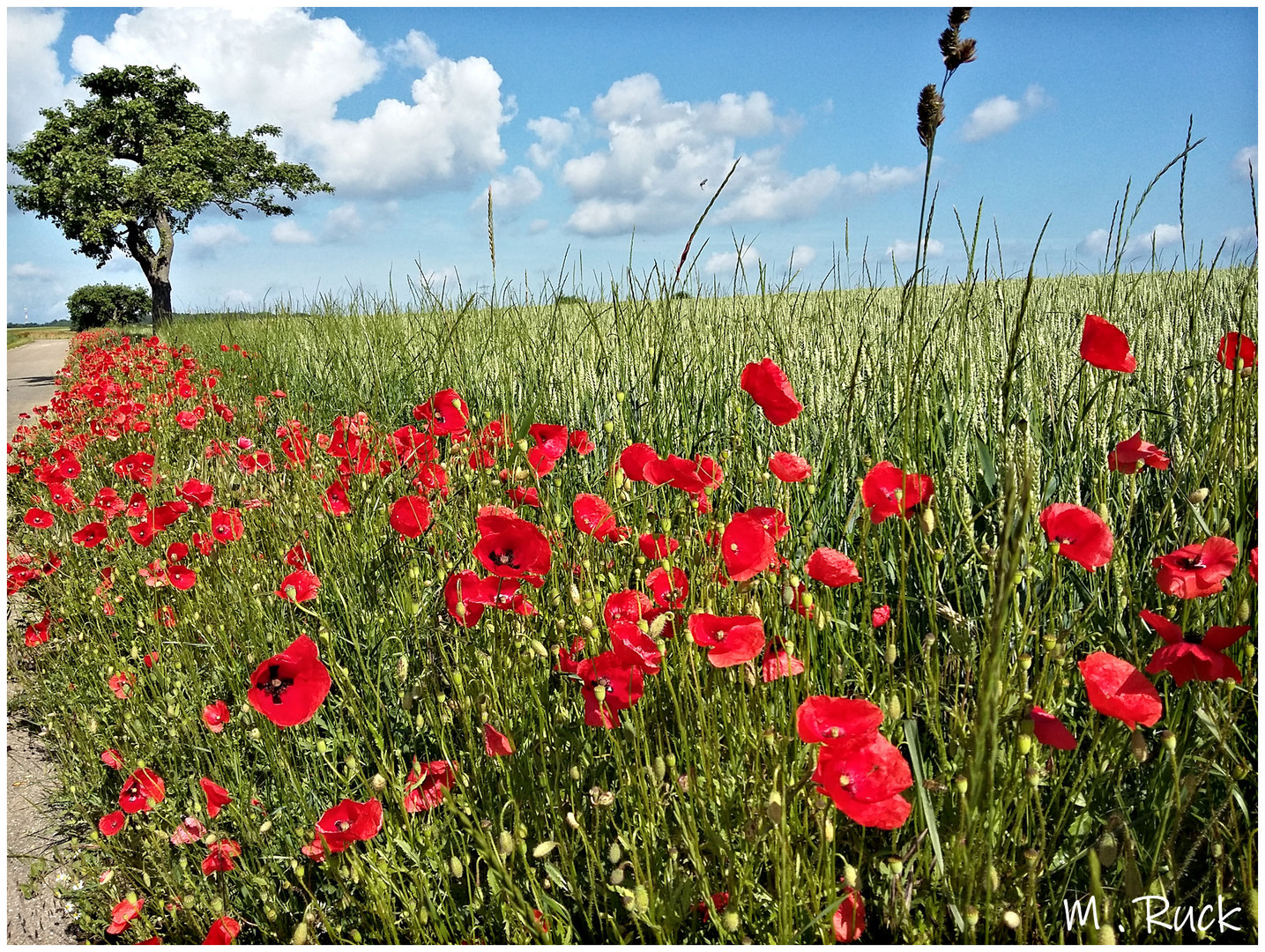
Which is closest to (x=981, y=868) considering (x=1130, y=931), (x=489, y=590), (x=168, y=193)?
(x=1130, y=931)

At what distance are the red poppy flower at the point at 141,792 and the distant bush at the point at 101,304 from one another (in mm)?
37579

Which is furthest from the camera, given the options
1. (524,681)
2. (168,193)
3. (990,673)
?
(168,193)

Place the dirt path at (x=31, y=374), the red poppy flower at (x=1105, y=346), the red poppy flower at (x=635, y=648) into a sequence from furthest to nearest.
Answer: the dirt path at (x=31, y=374) < the red poppy flower at (x=1105, y=346) < the red poppy flower at (x=635, y=648)

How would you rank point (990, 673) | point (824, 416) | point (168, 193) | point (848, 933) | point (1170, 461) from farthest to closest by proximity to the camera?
point (168, 193), point (824, 416), point (1170, 461), point (848, 933), point (990, 673)

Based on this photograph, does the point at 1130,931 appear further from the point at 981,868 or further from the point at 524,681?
the point at 524,681

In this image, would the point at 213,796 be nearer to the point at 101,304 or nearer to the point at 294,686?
the point at 294,686

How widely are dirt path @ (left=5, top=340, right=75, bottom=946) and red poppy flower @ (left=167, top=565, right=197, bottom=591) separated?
2.24ft

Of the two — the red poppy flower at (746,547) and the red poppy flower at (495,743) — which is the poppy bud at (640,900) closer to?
the red poppy flower at (495,743)

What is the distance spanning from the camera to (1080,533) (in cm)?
103

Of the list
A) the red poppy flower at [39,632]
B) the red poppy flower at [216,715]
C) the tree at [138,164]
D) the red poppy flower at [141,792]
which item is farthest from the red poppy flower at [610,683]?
the tree at [138,164]

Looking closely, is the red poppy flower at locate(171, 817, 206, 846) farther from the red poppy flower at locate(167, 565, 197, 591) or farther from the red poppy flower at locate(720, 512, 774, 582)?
the red poppy flower at locate(720, 512, 774, 582)

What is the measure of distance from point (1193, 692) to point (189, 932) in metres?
1.92

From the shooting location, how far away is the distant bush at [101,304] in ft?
108

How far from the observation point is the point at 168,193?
16.6 metres
